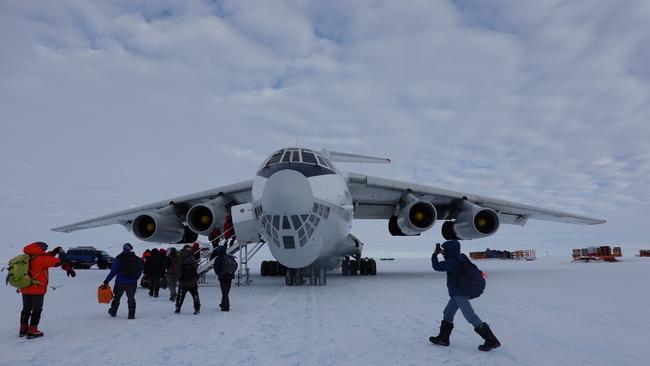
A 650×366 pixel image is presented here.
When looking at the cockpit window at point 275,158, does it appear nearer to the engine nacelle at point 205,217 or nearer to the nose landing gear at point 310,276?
the nose landing gear at point 310,276

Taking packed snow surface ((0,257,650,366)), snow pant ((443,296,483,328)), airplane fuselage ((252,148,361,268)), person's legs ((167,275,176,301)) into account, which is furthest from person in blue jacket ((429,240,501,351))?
person's legs ((167,275,176,301))

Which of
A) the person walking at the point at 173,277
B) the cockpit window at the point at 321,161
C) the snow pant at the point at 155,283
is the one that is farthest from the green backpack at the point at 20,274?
the cockpit window at the point at 321,161

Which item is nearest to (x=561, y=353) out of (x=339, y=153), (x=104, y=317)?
(x=104, y=317)

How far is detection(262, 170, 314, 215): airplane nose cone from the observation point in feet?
28.0

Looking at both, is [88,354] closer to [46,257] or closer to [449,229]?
[46,257]

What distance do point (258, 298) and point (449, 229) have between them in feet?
31.7

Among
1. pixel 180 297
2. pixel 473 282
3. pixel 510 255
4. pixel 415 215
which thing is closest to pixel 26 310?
pixel 180 297

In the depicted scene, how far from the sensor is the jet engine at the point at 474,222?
47.4 ft

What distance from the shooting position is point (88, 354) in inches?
169

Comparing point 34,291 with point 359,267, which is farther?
point 359,267

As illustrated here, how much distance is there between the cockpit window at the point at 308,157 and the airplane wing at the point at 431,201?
12.8ft

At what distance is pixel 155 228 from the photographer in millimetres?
14227

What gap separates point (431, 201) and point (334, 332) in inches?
467

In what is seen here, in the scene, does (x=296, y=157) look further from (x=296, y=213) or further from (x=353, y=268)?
(x=353, y=268)
